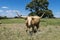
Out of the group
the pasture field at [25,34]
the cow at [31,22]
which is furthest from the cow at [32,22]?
the pasture field at [25,34]

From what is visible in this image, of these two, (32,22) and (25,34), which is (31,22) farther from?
(25,34)

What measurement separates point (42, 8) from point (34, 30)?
4547 cm

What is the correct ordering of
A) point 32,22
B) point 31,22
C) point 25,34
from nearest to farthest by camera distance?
1. point 25,34
2. point 31,22
3. point 32,22

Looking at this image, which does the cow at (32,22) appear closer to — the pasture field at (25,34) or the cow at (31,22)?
the cow at (31,22)

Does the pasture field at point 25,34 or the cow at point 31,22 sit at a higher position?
the cow at point 31,22

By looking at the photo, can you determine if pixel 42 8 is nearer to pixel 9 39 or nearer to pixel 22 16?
pixel 22 16

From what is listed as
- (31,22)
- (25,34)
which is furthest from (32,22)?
(25,34)

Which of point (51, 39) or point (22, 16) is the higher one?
point (22, 16)

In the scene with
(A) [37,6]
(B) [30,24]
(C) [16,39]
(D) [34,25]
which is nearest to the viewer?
(C) [16,39]

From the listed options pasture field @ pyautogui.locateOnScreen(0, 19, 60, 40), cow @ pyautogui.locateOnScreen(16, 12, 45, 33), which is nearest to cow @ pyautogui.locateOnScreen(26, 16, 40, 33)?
cow @ pyautogui.locateOnScreen(16, 12, 45, 33)

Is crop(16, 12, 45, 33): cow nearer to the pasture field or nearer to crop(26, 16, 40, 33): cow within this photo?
crop(26, 16, 40, 33): cow

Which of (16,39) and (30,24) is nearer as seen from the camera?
(16,39)

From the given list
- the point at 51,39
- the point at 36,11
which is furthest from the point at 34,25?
the point at 36,11

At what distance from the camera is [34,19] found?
14.0m
